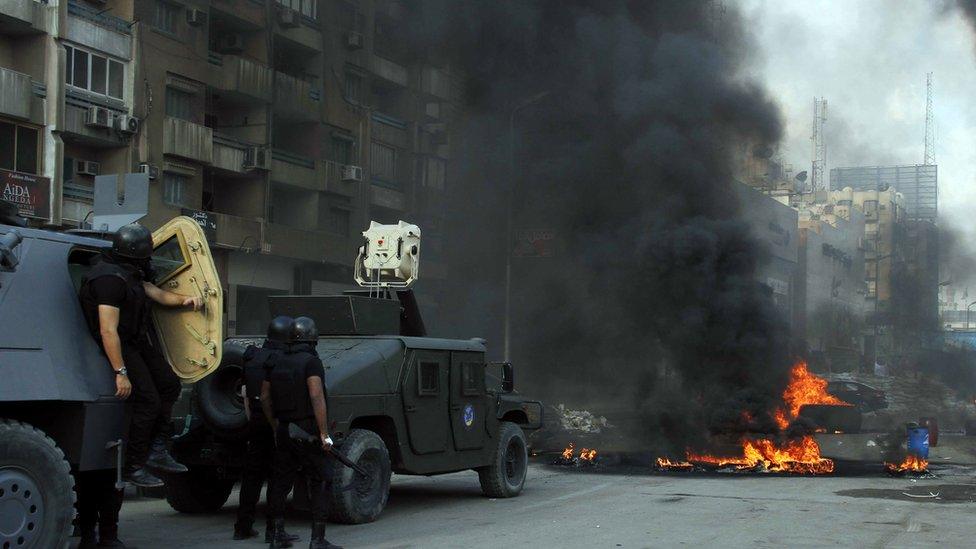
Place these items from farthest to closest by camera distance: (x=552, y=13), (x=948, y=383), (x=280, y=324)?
(x=948, y=383) → (x=552, y=13) → (x=280, y=324)

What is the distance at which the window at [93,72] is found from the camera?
24312 mm

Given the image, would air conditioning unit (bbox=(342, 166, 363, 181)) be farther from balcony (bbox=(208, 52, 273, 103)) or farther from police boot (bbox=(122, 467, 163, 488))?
police boot (bbox=(122, 467, 163, 488))

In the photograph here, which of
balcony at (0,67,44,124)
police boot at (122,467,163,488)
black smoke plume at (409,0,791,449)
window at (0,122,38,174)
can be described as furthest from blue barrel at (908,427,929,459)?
balcony at (0,67,44,124)

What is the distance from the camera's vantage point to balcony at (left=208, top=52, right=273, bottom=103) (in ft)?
95.2

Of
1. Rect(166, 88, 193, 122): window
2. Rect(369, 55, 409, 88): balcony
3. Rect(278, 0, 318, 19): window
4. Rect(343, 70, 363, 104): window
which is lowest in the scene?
Rect(166, 88, 193, 122): window

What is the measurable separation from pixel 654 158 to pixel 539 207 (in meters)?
6.06

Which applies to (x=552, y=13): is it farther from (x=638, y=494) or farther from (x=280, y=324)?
(x=280, y=324)

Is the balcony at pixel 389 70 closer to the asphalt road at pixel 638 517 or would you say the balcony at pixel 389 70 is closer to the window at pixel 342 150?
the window at pixel 342 150

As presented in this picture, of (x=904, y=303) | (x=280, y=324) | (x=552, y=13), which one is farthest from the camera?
(x=904, y=303)

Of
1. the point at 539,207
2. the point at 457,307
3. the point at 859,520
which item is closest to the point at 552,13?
the point at 539,207

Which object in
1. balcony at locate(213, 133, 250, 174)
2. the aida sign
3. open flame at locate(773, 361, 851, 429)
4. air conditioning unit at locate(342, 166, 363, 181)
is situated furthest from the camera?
air conditioning unit at locate(342, 166, 363, 181)

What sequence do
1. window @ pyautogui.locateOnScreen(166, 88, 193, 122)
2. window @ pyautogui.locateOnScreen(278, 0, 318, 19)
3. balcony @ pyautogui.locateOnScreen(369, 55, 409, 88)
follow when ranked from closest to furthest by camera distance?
window @ pyautogui.locateOnScreen(166, 88, 193, 122)
window @ pyautogui.locateOnScreen(278, 0, 318, 19)
balcony @ pyautogui.locateOnScreen(369, 55, 409, 88)

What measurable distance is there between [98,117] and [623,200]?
1210 cm

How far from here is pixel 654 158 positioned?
25.0 meters
